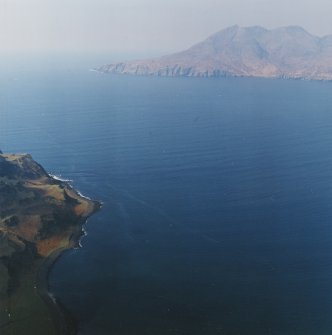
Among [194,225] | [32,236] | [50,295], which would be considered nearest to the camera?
[50,295]

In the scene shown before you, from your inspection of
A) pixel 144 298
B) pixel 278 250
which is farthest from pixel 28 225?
pixel 278 250

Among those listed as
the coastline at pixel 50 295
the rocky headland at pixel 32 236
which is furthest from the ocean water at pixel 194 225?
the rocky headland at pixel 32 236

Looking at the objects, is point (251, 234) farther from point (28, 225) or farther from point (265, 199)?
point (28, 225)

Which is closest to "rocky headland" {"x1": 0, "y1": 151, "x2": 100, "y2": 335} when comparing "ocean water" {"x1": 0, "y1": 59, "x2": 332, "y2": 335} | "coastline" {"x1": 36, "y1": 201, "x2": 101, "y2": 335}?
"coastline" {"x1": 36, "y1": 201, "x2": 101, "y2": 335}

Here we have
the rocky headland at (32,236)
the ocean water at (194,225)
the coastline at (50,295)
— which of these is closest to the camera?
the coastline at (50,295)

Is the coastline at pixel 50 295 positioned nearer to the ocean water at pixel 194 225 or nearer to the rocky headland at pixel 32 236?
the rocky headland at pixel 32 236

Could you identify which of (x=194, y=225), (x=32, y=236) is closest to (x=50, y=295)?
(x=32, y=236)

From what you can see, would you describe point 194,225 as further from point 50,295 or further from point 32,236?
point 50,295
